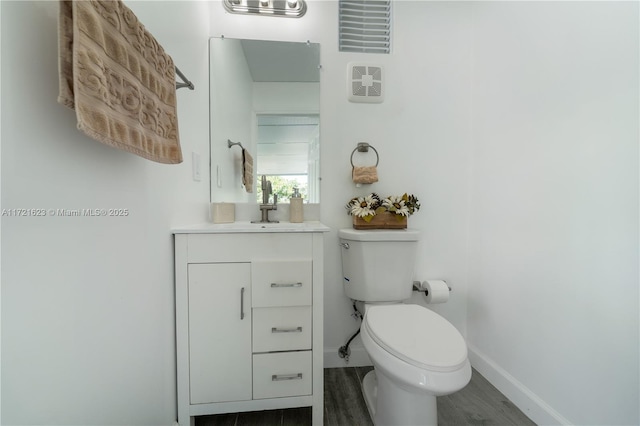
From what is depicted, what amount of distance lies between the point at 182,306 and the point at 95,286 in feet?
1.22

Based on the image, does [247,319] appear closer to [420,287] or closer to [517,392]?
[420,287]

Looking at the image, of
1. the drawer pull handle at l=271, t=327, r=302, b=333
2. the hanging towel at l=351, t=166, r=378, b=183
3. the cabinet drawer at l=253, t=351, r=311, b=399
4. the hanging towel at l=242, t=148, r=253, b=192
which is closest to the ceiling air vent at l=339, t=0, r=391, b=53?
the hanging towel at l=351, t=166, r=378, b=183

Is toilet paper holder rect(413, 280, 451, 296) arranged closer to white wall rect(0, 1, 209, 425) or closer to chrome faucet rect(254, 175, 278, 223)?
chrome faucet rect(254, 175, 278, 223)

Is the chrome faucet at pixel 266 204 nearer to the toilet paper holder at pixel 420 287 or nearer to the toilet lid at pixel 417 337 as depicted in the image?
the toilet lid at pixel 417 337

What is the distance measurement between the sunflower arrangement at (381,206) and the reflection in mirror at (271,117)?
10.4 inches

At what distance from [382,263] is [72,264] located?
1195 millimetres

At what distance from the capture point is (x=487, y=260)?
1443 millimetres

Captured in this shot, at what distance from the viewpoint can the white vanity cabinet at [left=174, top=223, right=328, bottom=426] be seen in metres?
0.99

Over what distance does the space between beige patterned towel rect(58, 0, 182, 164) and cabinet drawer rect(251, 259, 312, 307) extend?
1.73 feet

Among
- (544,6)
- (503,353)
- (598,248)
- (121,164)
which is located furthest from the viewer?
(503,353)

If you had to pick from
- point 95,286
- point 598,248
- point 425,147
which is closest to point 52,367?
point 95,286

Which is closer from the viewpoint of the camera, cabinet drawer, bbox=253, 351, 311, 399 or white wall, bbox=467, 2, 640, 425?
white wall, bbox=467, 2, 640, 425

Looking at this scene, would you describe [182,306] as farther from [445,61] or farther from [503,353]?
[445,61]

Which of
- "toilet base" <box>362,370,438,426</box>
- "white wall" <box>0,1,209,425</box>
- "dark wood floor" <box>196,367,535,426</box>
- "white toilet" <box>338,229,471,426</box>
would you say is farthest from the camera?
"dark wood floor" <box>196,367,535,426</box>
